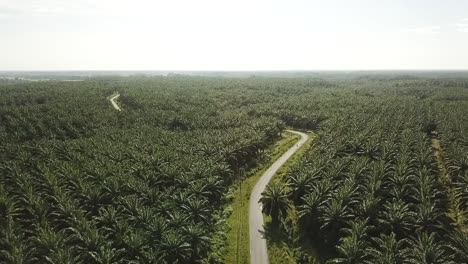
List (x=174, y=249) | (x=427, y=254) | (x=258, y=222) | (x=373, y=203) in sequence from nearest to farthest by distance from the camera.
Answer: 1. (x=427, y=254)
2. (x=174, y=249)
3. (x=373, y=203)
4. (x=258, y=222)

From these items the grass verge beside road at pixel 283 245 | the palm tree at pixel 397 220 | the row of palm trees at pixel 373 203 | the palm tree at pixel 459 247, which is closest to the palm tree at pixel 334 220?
the row of palm trees at pixel 373 203

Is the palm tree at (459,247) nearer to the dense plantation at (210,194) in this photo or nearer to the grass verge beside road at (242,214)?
the dense plantation at (210,194)

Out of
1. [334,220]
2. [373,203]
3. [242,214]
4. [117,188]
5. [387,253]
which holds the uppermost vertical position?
[117,188]

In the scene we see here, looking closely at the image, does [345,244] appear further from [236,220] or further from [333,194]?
[236,220]

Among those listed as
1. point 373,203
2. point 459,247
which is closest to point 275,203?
point 373,203

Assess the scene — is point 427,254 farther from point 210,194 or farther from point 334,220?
point 210,194

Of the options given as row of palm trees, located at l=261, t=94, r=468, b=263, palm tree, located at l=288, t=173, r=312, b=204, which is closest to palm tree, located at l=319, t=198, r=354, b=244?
row of palm trees, located at l=261, t=94, r=468, b=263

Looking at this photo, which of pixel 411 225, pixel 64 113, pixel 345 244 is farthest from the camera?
pixel 64 113

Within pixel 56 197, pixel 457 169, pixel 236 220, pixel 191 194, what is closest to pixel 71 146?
pixel 56 197

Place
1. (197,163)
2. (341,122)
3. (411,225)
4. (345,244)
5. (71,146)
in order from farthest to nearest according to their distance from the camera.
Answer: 1. (341,122)
2. (71,146)
3. (197,163)
4. (411,225)
5. (345,244)

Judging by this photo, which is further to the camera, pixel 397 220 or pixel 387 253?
pixel 397 220

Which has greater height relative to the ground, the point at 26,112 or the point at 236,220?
the point at 26,112
